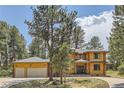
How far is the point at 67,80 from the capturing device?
1762 centimetres

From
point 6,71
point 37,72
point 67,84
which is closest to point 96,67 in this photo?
point 37,72

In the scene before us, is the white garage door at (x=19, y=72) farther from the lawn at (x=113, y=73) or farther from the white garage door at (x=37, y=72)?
the lawn at (x=113, y=73)

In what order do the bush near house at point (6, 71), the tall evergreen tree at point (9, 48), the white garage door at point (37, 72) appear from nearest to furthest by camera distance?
the white garage door at point (37, 72)
the bush near house at point (6, 71)
the tall evergreen tree at point (9, 48)

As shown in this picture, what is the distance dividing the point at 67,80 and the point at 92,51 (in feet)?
19.0

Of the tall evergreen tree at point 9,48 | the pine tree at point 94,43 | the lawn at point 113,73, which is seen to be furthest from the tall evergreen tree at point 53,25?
the tall evergreen tree at point 9,48

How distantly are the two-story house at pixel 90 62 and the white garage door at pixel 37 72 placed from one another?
2540 millimetres

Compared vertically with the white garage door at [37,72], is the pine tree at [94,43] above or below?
above

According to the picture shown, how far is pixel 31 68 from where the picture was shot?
20.6 m

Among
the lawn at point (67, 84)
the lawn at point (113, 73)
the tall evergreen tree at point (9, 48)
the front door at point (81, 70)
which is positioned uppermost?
the tall evergreen tree at point (9, 48)

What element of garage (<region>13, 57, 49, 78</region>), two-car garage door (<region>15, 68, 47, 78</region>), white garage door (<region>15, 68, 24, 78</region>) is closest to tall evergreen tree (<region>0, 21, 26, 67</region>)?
garage (<region>13, 57, 49, 78</region>)

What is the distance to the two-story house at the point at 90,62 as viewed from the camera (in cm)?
2244

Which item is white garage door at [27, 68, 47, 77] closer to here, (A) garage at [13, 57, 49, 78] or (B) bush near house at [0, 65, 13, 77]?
(A) garage at [13, 57, 49, 78]
